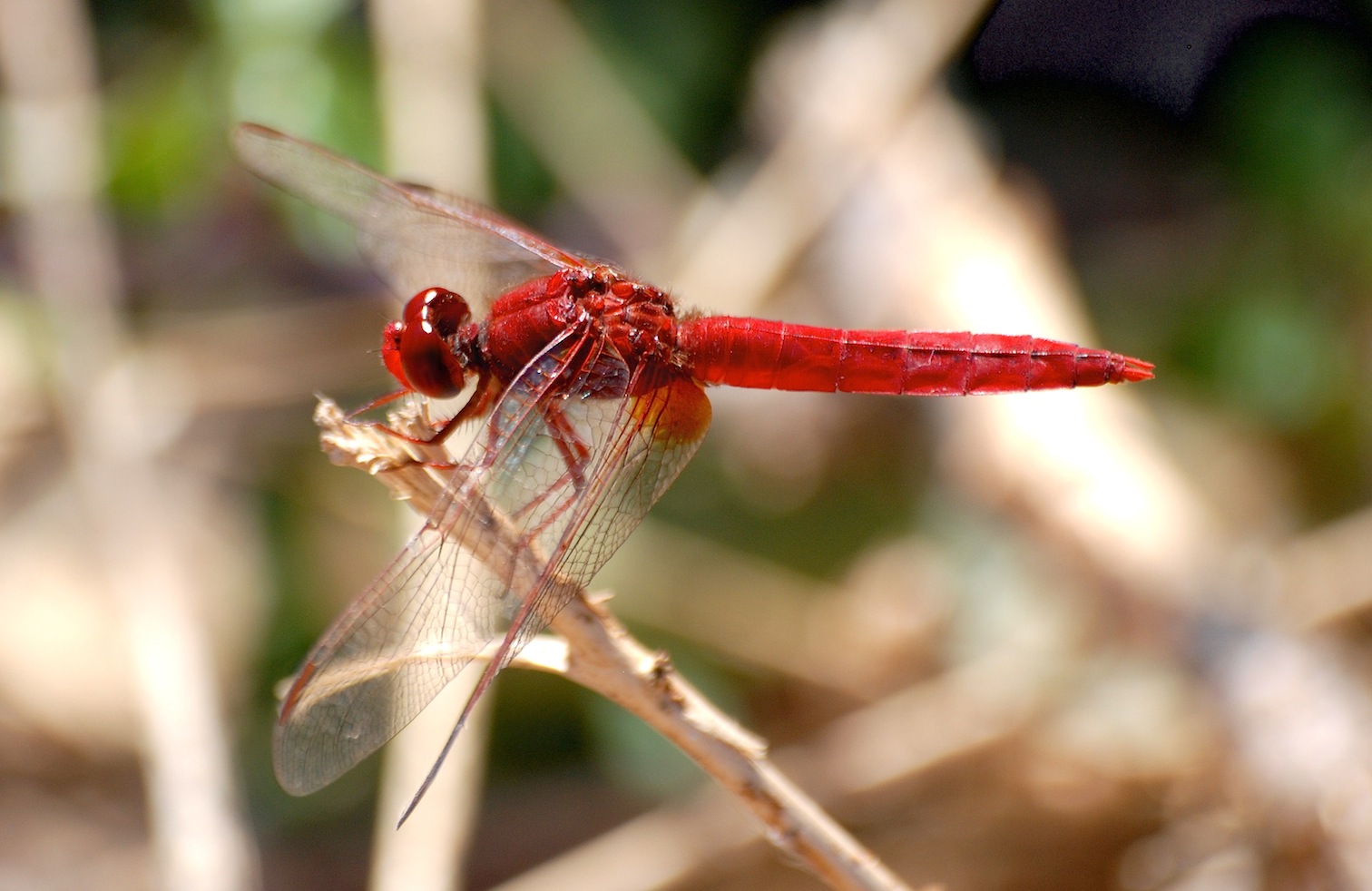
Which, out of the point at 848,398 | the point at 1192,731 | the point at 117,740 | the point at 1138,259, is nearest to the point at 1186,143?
the point at 1138,259

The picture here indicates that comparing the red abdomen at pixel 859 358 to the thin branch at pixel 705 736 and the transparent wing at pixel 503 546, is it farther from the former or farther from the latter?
the thin branch at pixel 705 736

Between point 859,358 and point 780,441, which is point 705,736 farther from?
point 780,441

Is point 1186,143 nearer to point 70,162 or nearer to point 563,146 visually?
point 563,146

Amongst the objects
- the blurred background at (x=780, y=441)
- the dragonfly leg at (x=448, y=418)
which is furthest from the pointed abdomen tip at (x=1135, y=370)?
the dragonfly leg at (x=448, y=418)

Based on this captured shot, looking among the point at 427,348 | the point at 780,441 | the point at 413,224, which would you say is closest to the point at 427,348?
the point at 427,348

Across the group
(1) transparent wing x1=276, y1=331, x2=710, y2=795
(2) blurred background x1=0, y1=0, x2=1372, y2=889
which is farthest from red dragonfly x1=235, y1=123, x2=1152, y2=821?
(2) blurred background x1=0, y1=0, x2=1372, y2=889

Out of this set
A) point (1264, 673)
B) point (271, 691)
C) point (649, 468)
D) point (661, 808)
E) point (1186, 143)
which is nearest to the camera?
point (649, 468)

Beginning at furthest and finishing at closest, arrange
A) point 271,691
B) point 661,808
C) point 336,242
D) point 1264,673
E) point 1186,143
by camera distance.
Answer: point 1186,143, point 336,242, point 271,691, point 661,808, point 1264,673

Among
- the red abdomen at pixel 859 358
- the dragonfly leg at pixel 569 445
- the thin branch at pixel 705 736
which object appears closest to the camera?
the thin branch at pixel 705 736
